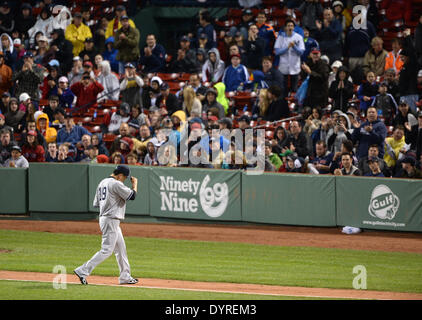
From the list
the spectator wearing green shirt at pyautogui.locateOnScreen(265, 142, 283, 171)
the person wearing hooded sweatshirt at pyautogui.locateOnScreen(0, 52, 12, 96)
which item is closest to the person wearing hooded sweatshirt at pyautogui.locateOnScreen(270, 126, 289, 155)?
the spectator wearing green shirt at pyautogui.locateOnScreen(265, 142, 283, 171)

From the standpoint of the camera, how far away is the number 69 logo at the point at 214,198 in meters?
19.2

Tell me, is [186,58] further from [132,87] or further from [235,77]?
[132,87]

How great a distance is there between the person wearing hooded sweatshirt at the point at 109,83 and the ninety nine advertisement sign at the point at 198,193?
5475 millimetres

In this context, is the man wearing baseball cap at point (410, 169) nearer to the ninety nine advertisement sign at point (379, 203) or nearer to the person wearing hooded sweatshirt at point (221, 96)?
the ninety nine advertisement sign at point (379, 203)

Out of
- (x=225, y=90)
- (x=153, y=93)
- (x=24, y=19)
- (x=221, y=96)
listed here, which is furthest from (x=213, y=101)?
(x=24, y=19)

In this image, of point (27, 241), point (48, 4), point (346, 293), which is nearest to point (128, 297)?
point (346, 293)

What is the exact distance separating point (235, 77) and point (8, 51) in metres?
7.64

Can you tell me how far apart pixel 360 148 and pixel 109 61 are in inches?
397

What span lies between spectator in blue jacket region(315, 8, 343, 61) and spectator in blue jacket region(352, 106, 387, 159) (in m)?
4.36

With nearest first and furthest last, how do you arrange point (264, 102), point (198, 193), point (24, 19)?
1. point (198, 193)
2. point (264, 102)
3. point (24, 19)

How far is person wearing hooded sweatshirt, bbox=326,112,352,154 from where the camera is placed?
1872 centimetres

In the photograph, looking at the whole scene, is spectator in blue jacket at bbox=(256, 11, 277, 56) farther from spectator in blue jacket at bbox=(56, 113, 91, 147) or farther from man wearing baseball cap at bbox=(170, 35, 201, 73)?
spectator in blue jacket at bbox=(56, 113, 91, 147)

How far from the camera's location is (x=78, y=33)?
86.0 feet
